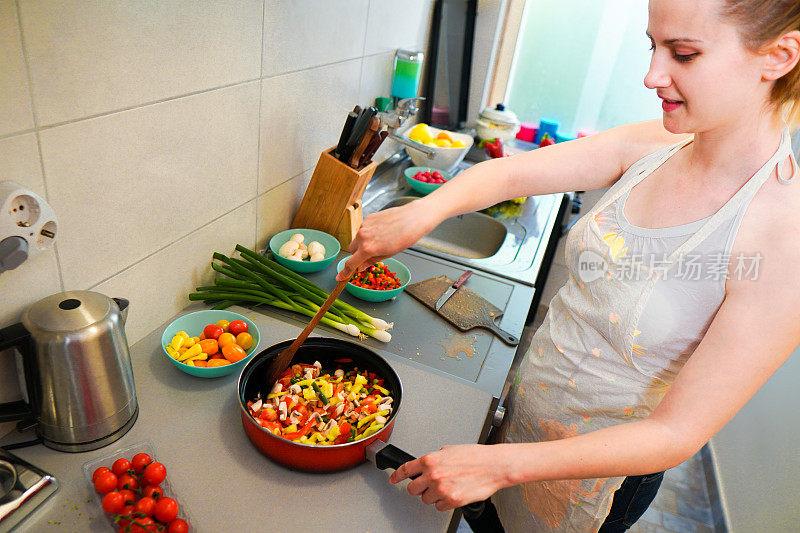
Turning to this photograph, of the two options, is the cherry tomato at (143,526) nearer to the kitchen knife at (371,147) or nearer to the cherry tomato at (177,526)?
the cherry tomato at (177,526)

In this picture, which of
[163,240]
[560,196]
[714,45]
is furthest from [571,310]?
[560,196]

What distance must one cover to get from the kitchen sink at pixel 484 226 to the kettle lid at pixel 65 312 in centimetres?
114

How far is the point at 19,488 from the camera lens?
2.67ft

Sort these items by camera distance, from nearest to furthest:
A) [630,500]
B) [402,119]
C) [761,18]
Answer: [761,18] < [630,500] < [402,119]

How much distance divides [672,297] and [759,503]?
5.14ft

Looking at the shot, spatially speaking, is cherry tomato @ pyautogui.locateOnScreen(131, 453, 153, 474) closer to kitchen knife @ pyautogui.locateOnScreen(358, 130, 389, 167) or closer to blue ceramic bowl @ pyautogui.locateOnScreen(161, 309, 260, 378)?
blue ceramic bowl @ pyautogui.locateOnScreen(161, 309, 260, 378)

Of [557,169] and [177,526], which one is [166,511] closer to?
[177,526]

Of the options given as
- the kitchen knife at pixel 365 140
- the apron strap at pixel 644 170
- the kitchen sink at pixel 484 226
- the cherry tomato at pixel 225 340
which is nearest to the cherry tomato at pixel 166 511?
the cherry tomato at pixel 225 340

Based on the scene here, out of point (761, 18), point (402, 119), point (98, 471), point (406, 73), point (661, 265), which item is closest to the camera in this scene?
point (761, 18)

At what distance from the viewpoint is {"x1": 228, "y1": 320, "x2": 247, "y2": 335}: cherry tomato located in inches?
46.3

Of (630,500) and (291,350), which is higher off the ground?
(291,350)

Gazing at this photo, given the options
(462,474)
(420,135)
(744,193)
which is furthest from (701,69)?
(420,135)

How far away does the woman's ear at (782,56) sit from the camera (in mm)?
755

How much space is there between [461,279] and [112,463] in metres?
0.98
